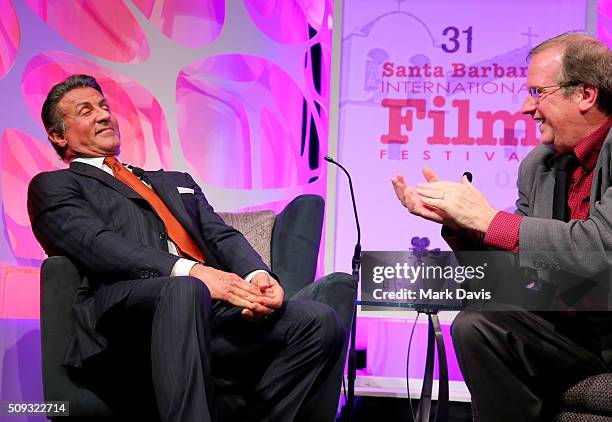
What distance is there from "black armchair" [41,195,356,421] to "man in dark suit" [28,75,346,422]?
0.04 m

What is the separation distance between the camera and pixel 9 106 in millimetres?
3568

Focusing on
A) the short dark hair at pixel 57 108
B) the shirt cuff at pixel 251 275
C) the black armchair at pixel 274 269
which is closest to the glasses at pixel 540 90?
the black armchair at pixel 274 269

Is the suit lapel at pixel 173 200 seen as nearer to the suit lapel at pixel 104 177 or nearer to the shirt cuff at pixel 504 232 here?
the suit lapel at pixel 104 177

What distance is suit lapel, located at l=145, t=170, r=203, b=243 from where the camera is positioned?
2549 mm

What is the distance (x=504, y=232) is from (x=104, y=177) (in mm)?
1442

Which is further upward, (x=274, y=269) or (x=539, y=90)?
(x=539, y=90)

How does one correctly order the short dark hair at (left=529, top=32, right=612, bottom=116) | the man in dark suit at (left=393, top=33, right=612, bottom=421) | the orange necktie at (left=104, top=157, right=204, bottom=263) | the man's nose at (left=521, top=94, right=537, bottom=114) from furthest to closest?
the orange necktie at (left=104, top=157, right=204, bottom=263), the man's nose at (left=521, top=94, right=537, bottom=114), the short dark hair at (left=529, top=32, right=612, bottom=116), the man in dark suit at (left=393, top=33, right=612, bottom=421)

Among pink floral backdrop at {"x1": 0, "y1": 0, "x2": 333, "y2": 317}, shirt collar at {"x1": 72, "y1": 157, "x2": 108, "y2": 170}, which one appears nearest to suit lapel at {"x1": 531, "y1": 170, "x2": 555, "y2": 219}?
shirt collar at {"x1": 72, "y1": 157, "x2": 108, "y2": 170}

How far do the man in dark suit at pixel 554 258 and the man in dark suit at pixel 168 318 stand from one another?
1.88 ft

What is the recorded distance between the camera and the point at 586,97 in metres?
1.92

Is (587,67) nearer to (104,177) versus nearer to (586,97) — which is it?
(586,97)

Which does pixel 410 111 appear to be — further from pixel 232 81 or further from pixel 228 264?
pixel 228 264

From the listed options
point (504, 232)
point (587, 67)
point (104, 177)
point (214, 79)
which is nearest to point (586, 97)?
point (587, 67)

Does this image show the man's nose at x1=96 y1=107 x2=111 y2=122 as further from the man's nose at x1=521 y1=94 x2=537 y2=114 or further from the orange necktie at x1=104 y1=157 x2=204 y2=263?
the man's nose at x1=521 y1=94 x2=537 y2=114
